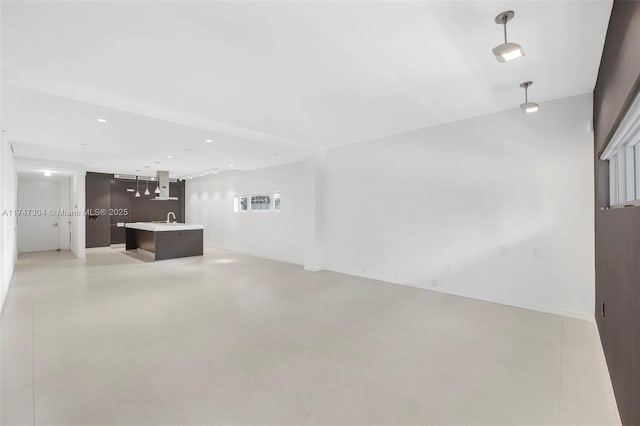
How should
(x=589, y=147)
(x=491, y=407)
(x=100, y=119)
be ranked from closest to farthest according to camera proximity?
(x=491, y=407) → (x=589, y=147) → (x=100, y=119)

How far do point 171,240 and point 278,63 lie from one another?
270 inches

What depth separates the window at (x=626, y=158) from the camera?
183 centimetres

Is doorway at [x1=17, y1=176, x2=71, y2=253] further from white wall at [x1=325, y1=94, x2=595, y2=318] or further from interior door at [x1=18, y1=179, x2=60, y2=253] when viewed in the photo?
white wall at [x1=325, y1=94, x2=595, y2=318]

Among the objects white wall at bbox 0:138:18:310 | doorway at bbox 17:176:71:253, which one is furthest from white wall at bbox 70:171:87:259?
white wall at bbox 0:138:18:310

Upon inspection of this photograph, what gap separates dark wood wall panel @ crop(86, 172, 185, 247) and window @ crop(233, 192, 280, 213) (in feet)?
14.1

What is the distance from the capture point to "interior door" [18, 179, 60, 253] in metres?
8.65

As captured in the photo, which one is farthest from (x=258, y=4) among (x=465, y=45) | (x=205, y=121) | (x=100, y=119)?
(x=100, y=119)

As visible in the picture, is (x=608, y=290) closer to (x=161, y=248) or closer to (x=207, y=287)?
(x=207, y=287)

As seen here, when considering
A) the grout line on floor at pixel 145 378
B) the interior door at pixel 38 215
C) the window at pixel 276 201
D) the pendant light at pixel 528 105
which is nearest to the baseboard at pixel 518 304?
the pendant light at pixel 528 105

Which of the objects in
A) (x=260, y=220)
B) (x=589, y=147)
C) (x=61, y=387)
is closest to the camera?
(x=61, y=387)

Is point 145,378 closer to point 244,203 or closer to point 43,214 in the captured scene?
point 244,203

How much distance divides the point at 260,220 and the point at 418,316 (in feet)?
19.4

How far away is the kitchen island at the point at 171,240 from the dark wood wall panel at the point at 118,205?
79.7 inches

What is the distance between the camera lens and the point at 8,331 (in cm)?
303
